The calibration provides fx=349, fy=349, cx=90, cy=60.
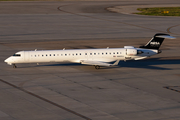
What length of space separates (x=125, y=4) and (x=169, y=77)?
79280 millimetres

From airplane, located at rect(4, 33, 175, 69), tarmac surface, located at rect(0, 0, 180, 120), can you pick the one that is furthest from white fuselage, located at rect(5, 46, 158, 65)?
tarmac surface, located at rect(0, 0, 180, 120)

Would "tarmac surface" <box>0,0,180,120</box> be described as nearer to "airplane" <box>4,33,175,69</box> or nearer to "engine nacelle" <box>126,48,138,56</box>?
"airplane" <box>4,33,175,69</box>

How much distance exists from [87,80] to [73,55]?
5.79 metres

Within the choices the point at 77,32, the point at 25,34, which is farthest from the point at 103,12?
the point at 25,34

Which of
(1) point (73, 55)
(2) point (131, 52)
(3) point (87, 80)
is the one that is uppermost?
(2) point (131, 52)

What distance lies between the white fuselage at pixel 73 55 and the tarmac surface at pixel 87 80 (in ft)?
4.17

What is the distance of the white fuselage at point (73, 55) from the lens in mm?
43438

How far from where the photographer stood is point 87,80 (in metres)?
39.0

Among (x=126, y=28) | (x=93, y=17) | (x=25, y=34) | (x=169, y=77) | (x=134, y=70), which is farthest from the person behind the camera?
(x=93, y=17)

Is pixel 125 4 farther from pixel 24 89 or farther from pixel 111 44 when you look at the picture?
pixel 24 89

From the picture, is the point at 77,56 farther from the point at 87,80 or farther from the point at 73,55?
the point at 87,80

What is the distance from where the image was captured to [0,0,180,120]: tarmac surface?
29484mm

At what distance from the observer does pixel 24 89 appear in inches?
1399

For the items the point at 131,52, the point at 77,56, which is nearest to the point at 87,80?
the point at 77,56
